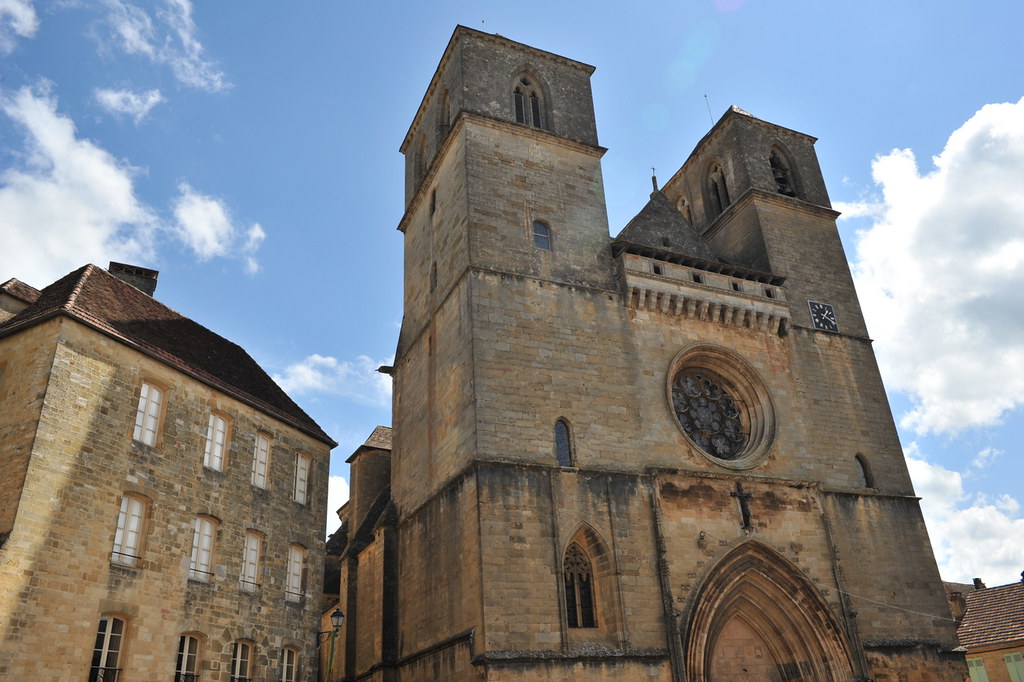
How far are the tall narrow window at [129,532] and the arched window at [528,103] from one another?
1279 centimetres

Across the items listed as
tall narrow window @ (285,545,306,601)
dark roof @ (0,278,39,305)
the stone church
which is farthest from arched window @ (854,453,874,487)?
dark roof @ (0,278,39,305)

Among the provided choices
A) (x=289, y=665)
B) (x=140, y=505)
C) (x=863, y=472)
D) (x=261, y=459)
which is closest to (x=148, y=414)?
(x=140, y=505)

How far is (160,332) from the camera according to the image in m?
15.2

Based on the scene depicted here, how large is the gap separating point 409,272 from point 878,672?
14.6 meters

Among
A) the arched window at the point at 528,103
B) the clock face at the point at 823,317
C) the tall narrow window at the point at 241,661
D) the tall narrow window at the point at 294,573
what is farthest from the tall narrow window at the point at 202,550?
the clock face at the point at 823,317

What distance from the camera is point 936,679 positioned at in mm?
16766

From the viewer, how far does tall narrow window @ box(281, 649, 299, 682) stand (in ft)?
49.4

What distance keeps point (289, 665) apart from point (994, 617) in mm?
22380

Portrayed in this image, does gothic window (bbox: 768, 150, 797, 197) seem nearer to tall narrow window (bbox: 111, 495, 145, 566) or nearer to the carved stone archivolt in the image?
the carved stone archivolt

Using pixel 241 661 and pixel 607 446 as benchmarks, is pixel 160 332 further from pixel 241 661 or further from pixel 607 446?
pixel 607 446

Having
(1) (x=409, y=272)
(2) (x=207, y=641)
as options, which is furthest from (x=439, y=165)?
(2) (x=207, y=641)

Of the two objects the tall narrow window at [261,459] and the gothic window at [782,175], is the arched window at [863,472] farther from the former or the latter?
the tall narrow window at [261,459]

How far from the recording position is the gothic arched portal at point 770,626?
1588 cm

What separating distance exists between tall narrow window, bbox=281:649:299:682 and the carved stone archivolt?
931 centimetres
